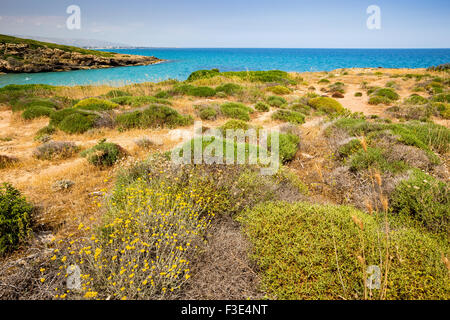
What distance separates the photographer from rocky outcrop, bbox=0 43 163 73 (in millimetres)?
35000

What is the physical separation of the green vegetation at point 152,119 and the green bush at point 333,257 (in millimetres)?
7201

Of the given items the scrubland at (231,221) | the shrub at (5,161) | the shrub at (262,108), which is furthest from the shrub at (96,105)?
the shrub at (262,108)

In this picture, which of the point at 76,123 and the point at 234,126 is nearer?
the point at 234,126

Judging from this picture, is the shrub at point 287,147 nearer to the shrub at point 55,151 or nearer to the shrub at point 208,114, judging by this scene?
the shrub at point 208,114

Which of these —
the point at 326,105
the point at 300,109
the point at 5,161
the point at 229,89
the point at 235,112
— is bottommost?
the point at 5,161

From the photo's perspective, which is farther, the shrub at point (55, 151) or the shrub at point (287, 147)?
the shrub at point (55, 151)

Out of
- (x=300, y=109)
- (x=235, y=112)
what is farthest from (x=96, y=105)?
(x=300, y=109)

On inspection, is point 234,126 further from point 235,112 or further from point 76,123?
point 76,123

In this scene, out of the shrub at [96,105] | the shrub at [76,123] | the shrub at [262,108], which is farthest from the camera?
the shrub at [262,108]

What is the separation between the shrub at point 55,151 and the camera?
6383 millimetres

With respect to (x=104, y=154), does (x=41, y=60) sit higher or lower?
higher

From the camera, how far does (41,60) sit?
Result: 130 feet

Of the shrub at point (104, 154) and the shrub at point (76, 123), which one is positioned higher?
the shrub at point (76, 123)

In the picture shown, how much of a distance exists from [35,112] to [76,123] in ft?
12.8
